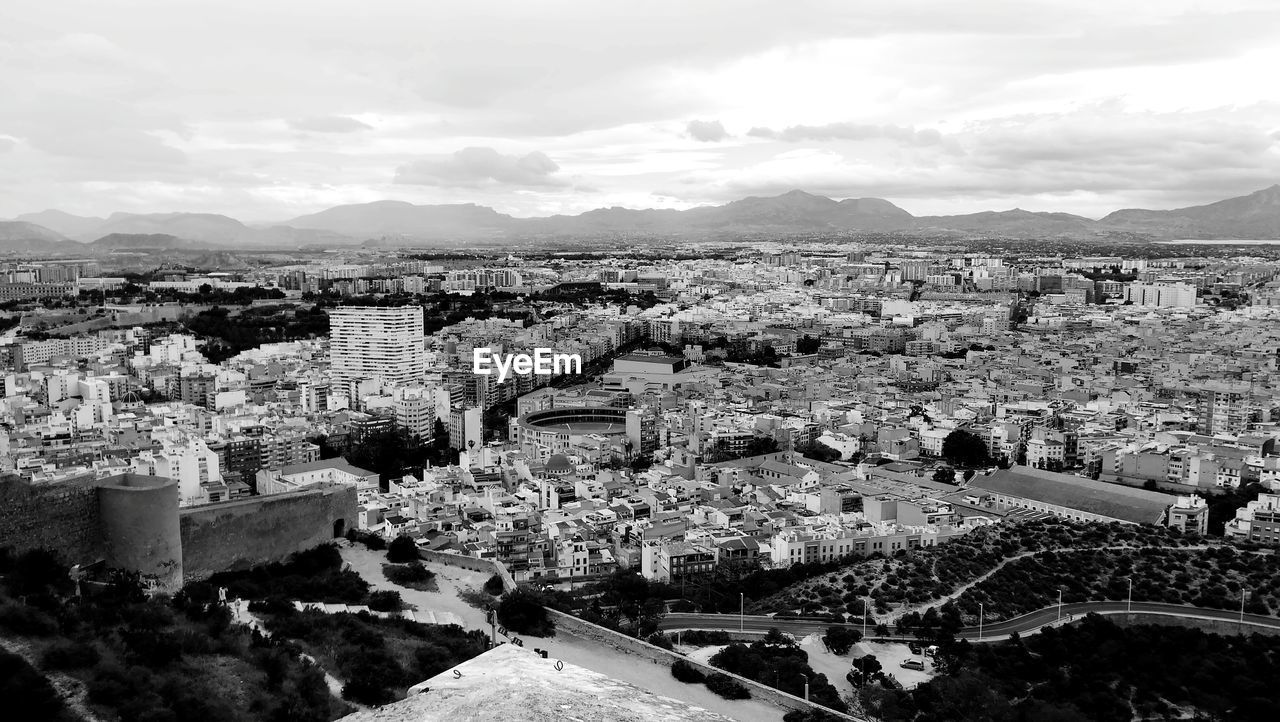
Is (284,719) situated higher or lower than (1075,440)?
higher

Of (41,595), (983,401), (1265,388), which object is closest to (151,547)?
(41,595)

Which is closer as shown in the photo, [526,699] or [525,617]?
[526,699]

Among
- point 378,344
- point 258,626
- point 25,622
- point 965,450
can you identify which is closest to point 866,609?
point 258,626

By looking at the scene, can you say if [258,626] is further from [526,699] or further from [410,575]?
[526,699]

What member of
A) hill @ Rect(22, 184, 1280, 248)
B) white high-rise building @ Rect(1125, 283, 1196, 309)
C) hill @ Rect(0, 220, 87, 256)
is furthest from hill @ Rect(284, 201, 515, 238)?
white high-rise building @ Rect(1125, 283, 1196, 309)

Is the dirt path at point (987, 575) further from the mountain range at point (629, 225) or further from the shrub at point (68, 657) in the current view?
the mountain range at point (629, 225)

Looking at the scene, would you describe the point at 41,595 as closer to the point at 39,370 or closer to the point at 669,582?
the point at 669,582

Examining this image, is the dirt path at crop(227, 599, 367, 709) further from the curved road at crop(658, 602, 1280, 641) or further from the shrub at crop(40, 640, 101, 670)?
the curved road at crop(658, 602, 1280, 641)
